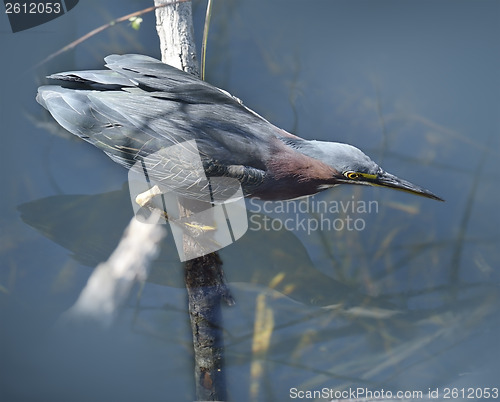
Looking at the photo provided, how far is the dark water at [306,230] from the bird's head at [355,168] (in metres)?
0.03

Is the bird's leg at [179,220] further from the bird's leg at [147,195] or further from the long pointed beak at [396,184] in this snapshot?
the long pointed beak at [396,184]

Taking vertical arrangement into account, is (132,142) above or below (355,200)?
above

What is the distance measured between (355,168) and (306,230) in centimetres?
23

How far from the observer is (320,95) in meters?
1.64

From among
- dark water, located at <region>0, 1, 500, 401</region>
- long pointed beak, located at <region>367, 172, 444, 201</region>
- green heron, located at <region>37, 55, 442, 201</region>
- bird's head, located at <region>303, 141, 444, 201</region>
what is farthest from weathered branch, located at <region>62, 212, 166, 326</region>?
long pointed beak, located at <region>367, 172, 444, 201</region>

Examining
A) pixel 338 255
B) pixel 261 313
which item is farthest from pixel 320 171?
pixel 261 313

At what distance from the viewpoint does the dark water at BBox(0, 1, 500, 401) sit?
5.19 ft

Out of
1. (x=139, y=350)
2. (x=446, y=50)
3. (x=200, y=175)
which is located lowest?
(x=139, y=350)

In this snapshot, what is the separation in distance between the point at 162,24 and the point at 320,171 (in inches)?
24.7

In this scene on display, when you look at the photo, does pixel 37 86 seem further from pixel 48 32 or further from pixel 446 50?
pixel 446 50

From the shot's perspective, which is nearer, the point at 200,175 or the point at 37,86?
the point at 200,175

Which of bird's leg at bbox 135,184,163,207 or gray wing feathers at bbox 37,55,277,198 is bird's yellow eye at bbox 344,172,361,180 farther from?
bird's leg at bbox 135,184,163,207

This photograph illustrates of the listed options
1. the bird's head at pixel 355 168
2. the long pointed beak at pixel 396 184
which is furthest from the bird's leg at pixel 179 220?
the long pointed beak at pixel 396 184

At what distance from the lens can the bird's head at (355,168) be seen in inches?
61.8
